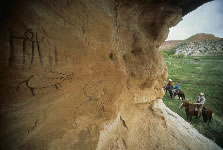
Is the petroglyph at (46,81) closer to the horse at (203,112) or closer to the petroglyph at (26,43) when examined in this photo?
the petroglyph at (26,43)

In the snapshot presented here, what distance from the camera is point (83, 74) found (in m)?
1.79

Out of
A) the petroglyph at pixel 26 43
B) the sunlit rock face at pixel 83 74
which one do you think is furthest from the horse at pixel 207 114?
the petroglyph at pixel 26 43

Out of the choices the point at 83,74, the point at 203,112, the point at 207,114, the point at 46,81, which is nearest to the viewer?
the point at 46,81

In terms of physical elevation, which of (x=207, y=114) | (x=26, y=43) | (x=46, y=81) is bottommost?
(x=207, y=114)

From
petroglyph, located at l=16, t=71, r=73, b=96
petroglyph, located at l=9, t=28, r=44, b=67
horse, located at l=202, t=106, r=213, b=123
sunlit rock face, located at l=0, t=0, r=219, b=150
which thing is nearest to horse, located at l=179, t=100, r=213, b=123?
horse, located at l=202, t=106, r=213, b=123

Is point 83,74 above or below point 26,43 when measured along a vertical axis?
below

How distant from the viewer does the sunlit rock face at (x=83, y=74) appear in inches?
48.8

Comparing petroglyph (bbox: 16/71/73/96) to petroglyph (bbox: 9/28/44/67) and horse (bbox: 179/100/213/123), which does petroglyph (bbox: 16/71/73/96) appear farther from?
horse (bbox: 179/100/213/123)

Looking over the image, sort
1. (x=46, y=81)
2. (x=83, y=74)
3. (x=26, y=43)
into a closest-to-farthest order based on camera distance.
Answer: (x=26, y=43), (x=46, y=81), (x=83, y=74)

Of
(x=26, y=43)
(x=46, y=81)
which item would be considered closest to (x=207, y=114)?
(x=46, y=81)

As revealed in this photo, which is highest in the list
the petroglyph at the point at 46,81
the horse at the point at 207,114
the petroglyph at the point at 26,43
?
the petroglyph at the point at 26,43

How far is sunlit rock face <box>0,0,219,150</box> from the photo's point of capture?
48.8 inches

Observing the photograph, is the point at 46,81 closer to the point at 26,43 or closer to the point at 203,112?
the point at 26,43

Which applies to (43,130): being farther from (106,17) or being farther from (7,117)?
(106,17)
